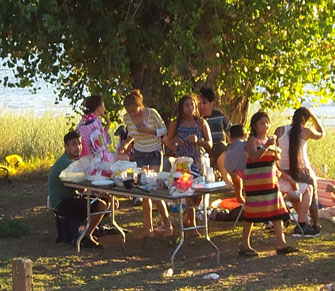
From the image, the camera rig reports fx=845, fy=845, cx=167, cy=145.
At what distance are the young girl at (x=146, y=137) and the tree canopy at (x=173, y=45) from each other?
97 centimetres

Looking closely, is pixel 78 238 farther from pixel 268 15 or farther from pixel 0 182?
pixel 0 182

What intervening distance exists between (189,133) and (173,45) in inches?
72.8

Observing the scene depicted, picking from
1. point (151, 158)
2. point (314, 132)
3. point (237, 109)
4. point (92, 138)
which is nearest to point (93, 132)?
point (92, 138)

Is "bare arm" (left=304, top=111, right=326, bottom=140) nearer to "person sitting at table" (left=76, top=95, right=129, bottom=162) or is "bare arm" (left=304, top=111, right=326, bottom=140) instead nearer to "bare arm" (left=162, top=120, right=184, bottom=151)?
"bare arm" (left=162, top=120, right=184, bottom=151)

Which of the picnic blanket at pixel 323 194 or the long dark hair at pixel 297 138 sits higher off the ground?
the long dark hair at pixel 297 138

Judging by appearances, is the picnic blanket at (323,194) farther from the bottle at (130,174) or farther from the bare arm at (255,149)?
the bottle at (130,174)

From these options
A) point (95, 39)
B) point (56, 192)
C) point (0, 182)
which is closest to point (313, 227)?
point (56, 192)

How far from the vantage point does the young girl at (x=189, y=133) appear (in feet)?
27.9

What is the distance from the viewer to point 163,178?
7.86 meters

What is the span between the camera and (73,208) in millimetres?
8703

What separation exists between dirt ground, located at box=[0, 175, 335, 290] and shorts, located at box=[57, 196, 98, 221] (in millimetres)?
323

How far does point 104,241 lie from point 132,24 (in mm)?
2531

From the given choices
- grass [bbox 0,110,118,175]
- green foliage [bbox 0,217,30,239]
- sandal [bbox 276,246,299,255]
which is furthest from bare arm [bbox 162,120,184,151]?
grass [bbox 0,110,118,175]

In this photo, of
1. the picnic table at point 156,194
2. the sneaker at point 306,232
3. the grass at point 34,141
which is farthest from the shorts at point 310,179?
the grass at point 34,141
